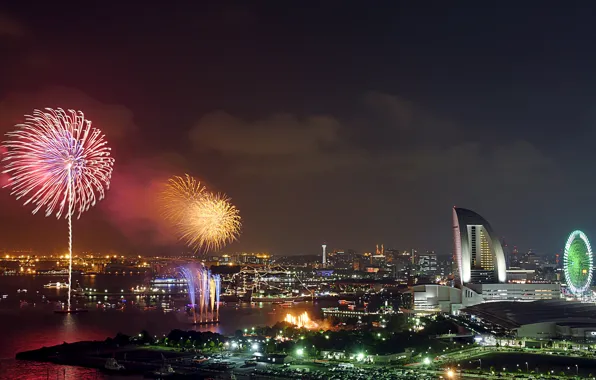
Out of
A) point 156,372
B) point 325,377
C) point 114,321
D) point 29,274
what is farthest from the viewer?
point 29,274

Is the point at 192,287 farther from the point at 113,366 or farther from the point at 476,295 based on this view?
the point at 113,366

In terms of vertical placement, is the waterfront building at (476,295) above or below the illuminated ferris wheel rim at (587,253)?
below

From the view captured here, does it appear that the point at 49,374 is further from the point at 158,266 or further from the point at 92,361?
the point at 158,266

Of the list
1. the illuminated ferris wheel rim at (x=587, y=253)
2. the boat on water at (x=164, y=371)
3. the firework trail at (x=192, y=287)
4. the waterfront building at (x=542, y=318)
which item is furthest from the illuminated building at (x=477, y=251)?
the boat on water at (x=164, y=371)

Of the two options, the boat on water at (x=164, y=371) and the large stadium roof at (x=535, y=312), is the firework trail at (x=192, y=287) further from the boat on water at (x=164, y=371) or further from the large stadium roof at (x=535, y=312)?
the boat on water at (x=164, y=371)

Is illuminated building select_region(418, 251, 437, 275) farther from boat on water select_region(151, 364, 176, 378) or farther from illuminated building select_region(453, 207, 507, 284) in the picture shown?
boat on water select_region(151, 364, 176, 378)

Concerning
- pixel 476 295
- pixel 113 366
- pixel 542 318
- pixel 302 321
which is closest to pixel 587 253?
pixel 476 295

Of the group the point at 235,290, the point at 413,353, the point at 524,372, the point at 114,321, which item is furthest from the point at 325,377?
the point at 235,290
